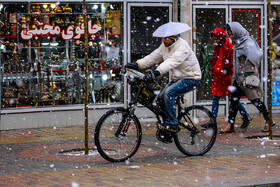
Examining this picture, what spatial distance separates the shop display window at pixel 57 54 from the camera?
37.4 ft

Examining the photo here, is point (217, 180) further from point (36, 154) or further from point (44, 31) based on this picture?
point (44, 31)

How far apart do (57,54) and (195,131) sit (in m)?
4.86

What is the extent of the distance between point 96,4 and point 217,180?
6807 mm

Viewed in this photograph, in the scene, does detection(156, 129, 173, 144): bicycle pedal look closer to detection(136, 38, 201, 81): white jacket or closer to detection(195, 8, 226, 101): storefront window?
detection(136, 38, 201, 81): white jacket

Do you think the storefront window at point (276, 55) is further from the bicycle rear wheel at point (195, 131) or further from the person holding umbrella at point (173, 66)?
the person holding umbrella at point (173, 66)

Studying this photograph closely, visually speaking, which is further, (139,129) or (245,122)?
A: (245,122)

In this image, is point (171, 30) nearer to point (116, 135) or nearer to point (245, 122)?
point (116, 135)

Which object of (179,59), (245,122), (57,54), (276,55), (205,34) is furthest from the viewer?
(276,55)

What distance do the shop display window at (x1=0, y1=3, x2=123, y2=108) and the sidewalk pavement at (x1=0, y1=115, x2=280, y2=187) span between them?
6.54 feet

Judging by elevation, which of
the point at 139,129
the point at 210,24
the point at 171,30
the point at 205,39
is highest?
the point at 210,24

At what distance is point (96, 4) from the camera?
39.4 ft

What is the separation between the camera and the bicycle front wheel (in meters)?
7.00

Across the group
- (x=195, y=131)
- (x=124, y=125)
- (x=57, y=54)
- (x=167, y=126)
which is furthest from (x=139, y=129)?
(x=57, y=54)

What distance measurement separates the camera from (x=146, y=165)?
7.04 meters
